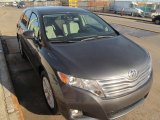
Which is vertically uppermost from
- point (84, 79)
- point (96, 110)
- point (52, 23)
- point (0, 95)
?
point (52, 23)

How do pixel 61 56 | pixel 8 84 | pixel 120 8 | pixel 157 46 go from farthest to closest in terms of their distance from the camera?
pixel 120 8 → pixel 157 46 → pixel 8 84 → pixel 61 56

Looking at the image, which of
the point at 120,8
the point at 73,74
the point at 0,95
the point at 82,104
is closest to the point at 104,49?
the point at 73,74

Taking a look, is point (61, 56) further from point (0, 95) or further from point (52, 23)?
point (0, 95)

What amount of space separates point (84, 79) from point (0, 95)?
222 centimetres

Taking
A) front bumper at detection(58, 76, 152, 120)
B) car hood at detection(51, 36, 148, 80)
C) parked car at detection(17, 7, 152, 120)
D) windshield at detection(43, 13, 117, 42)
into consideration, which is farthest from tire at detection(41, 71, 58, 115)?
windshield at detection(43, 13, 117, 42)

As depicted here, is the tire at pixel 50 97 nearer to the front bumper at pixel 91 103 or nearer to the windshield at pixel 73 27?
the front bumper at pixel 91 103

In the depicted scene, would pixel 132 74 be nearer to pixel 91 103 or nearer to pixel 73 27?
pixel 91 103

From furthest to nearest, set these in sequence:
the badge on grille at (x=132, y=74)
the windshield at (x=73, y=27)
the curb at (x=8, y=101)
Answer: the windshield at (x=73, y=27)
the curb at (x=8, y=101)
the badge on grille at (x=132, y=74)

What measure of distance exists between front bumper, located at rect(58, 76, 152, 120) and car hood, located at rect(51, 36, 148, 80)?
25 centimetres

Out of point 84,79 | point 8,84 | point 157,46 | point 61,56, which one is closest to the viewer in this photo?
point 84,79

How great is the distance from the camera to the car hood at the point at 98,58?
2.97m

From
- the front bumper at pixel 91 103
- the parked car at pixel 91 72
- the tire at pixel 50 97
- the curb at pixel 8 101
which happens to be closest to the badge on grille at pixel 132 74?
the parked car at pixel 91 72

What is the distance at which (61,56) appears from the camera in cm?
335

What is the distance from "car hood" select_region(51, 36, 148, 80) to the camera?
297cm
